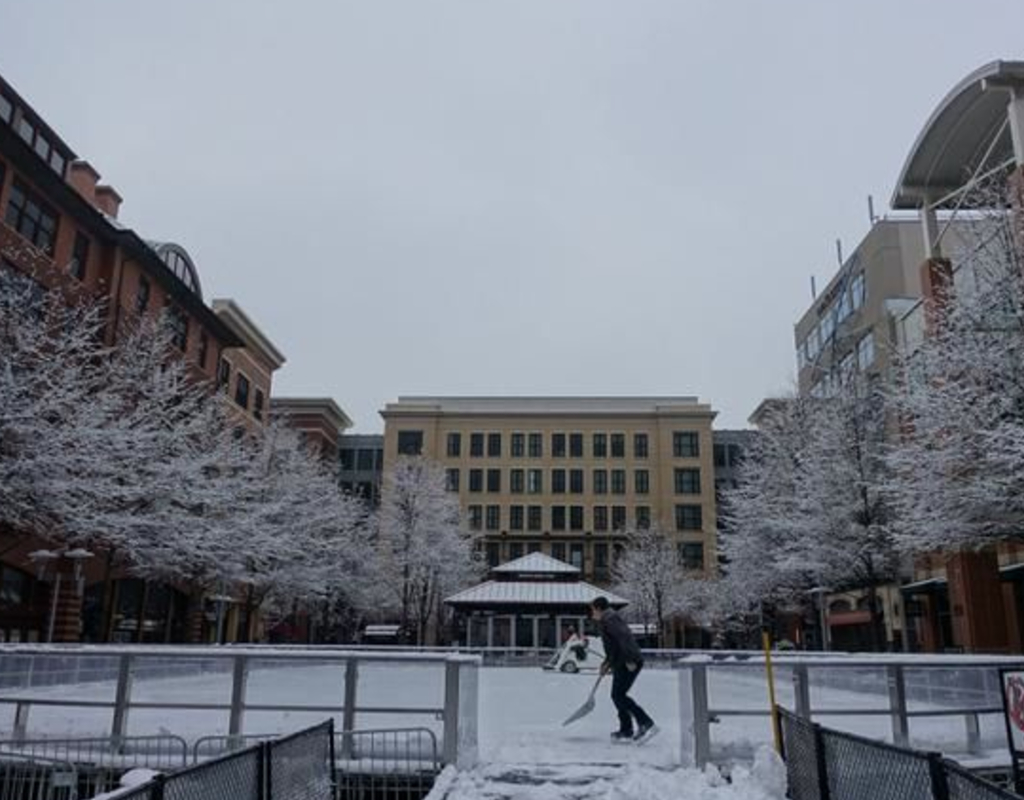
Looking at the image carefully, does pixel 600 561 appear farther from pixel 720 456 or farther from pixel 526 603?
pixel 526 603

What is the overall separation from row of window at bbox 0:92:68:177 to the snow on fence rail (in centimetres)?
2341

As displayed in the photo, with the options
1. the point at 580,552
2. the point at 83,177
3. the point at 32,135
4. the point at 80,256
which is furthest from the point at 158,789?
the point at 580,552

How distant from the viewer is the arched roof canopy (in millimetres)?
39106

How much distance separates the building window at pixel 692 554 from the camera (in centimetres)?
7338

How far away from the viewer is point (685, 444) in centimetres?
7706

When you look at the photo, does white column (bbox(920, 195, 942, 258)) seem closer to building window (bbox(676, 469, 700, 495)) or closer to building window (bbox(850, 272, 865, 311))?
building window (bbox(850, 272, 865, 311))

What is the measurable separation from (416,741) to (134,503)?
22.7 meters

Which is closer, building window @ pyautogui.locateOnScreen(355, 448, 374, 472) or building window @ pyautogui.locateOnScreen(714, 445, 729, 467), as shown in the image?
building window @ pyautogui.locateOnScreen(714, 445, 729, 467)

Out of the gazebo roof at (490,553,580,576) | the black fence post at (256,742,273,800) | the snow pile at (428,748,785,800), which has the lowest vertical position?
the snow pile at (428,748,785,800)

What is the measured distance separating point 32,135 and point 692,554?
56678 mm

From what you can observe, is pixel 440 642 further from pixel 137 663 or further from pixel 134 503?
pixel 137 663

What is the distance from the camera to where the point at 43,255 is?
96.6ft

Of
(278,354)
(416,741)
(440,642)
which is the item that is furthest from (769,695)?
(440,642)

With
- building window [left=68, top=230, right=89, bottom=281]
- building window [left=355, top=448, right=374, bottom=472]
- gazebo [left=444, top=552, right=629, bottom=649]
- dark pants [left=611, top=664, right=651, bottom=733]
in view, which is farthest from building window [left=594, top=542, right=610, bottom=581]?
dark pants [left=611, top=664, right=651, bottom=733]
